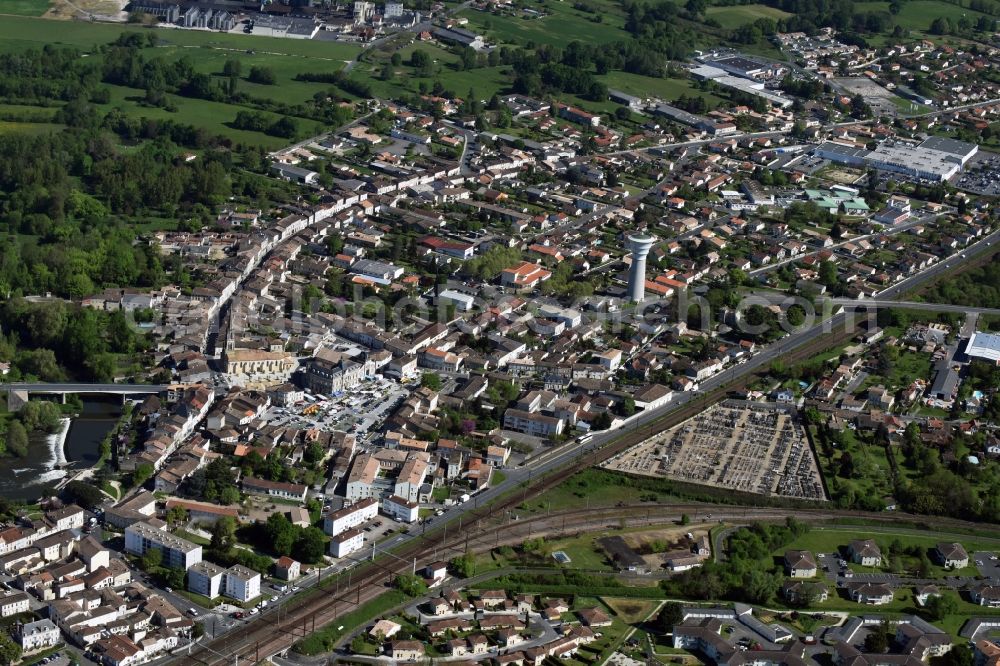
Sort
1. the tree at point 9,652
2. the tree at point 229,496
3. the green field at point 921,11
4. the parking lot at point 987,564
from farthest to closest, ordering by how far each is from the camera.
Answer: the green field at point 921,11 → the parking lot at point 987,564 → the tree at point 229,496 → the tree at point 9,652

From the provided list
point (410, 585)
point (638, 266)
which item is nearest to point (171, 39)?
point (638, 266)

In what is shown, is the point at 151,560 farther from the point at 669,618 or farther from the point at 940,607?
the point at 940,607

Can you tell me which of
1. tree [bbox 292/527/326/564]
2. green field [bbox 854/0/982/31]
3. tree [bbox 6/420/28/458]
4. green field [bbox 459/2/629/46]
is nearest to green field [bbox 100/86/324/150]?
green field [bbox 459/2/629/46]

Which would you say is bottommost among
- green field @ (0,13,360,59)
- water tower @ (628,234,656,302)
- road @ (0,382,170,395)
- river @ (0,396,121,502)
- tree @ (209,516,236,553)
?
river @ (0,396,121,502)

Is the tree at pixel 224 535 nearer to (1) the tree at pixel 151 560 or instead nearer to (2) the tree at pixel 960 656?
(1) the tree at pixel 151 560

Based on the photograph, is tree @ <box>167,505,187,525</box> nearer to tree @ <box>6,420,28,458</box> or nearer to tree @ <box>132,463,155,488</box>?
tree @ <box>132,463,155,488</box>

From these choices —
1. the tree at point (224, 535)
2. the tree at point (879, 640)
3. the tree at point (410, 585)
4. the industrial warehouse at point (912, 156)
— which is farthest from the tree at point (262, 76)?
the tree at point (879, 640)
